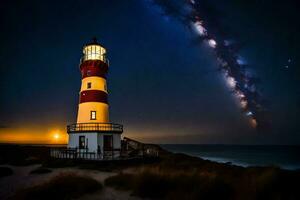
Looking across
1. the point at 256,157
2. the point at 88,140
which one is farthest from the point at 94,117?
the point at 256,157

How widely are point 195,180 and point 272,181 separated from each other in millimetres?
2862

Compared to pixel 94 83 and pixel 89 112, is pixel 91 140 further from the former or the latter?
pixel 94 83

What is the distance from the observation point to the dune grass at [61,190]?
321 inches

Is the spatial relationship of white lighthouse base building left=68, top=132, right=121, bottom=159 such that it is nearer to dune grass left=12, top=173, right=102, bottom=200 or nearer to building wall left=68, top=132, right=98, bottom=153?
building wall left=68, top=132, right=98, bottom=153

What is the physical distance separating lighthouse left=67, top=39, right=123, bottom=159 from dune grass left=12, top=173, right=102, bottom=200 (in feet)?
34.6

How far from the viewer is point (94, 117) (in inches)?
905

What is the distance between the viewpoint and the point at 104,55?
1017 inches

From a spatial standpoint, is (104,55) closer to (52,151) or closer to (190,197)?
(52,151)

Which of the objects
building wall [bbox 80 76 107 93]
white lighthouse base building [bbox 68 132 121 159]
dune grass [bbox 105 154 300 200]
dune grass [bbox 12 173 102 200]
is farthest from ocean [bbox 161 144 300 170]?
building wall [bbox 80 76 107 93]

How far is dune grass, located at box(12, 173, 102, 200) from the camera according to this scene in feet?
26.8

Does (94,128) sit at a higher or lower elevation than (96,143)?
higher

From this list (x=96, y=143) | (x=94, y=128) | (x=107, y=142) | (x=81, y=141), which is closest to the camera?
(x=96, y=143)

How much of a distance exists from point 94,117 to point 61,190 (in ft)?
47.7

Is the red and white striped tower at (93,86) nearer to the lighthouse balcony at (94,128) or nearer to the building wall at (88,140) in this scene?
the lighthouse balcony at (94,128)
